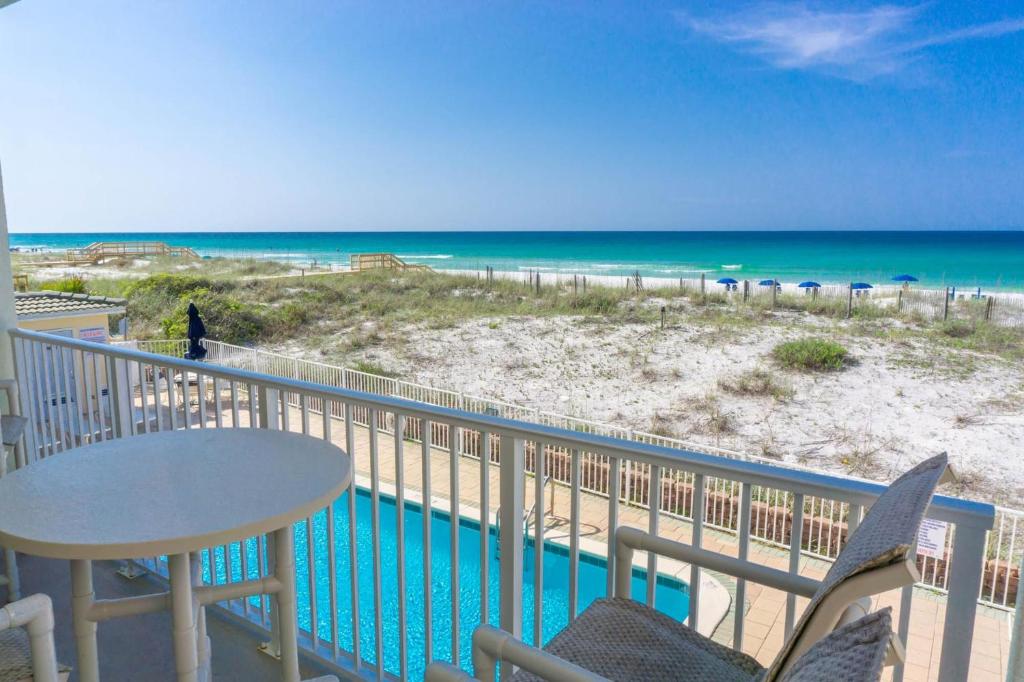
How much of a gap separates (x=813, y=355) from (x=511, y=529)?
49.5 feet

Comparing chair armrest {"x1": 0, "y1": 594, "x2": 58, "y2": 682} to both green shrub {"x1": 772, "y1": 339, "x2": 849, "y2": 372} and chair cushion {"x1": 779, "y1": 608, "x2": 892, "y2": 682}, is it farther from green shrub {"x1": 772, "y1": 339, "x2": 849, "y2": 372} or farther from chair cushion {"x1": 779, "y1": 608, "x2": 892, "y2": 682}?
green shrub {"x1": 772, "y1": 339, "x2": 849, "y2": 372}

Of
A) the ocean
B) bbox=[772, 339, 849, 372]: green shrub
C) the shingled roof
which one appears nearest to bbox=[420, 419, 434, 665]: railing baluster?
the shingled roof

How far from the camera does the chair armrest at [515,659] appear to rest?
3.01 feet

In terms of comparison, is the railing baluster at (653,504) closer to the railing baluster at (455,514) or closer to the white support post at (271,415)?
the railing baluster at (455,514)

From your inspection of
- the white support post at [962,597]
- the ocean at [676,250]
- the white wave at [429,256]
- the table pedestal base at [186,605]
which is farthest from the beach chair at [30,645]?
the white wave at [429,256]

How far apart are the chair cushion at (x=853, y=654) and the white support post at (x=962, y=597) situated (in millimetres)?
556

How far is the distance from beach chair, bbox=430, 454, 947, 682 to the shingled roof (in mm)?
7682

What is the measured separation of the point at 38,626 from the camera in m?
1.08

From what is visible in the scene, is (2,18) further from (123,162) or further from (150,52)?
(123,162)

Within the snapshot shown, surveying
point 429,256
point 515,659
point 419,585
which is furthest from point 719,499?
point 429,256

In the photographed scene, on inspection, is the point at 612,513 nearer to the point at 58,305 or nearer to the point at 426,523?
the point at 426,523

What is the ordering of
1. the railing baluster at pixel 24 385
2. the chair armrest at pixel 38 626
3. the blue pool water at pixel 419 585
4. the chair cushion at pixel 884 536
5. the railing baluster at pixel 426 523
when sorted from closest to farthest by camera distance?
the chair cushion at pixel 884 536, the chair armrest at pixel 38 626, the railing baluster at pixel 426 523, the railing baluster at pixel 24 385, the blue pool water at pixel 419 585

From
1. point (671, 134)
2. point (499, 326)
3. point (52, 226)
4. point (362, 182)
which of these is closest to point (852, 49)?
point (671, 134)

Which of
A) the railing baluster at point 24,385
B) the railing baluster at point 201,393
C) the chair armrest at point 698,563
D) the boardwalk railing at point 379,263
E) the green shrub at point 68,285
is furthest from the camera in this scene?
the boardwalk railing at point 379,263
